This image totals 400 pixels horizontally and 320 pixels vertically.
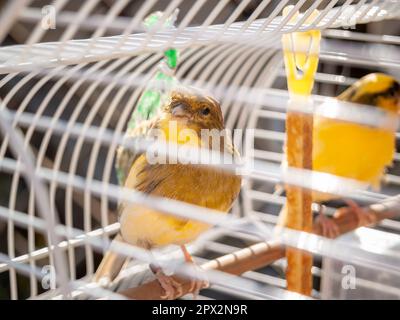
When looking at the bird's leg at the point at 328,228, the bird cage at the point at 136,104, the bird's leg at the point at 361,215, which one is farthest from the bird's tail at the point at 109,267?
the bird's leg at the point at 361,215

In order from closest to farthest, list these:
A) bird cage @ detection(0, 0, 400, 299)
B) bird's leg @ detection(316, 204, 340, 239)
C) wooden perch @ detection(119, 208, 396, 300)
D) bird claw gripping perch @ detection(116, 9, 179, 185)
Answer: bird cage @ detection(0, 0, 400, 299)
wooden perch @ detection(119, 208, 396, 300)
bird claw gripping perch @ detection(116, 9, 179, 185)
bird's leg @ detection(316, 204, 340, 239)

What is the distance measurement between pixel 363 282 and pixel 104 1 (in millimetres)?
806

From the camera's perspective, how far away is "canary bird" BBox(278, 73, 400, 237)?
3.44ft

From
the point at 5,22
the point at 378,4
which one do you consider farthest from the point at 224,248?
the point at 5,22

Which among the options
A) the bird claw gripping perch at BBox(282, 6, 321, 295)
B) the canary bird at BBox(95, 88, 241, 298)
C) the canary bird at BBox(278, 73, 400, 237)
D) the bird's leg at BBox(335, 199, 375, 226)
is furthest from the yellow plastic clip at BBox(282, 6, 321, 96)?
the bird's leg at BBox(335, 199, 375, 226)

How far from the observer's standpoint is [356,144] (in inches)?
41.8

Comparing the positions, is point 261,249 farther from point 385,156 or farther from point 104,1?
point 104,1

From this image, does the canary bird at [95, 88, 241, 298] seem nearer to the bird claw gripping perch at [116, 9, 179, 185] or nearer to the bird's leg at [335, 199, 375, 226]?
the bird claw gripping perch at [116, 9, 179, 185]

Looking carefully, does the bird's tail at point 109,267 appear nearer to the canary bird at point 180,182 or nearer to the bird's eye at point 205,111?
the canary bird at point 180,182

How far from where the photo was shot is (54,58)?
539 mm

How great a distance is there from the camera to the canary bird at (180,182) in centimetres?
79

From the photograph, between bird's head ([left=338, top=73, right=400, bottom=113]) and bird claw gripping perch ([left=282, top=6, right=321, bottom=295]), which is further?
bird's head ([left=338, top=73, right=400, bottom=113])

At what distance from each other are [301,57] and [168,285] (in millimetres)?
380
